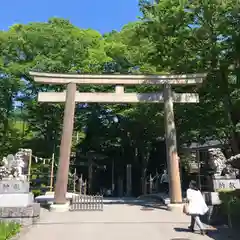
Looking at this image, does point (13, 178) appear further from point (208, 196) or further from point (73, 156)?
point (73, 156)

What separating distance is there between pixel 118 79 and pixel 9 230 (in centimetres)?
958

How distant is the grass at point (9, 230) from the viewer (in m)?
7.83

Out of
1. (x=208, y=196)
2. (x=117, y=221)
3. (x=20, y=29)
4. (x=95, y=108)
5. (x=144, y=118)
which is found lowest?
(x=117, y=221)

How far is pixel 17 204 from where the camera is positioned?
36.1 feet

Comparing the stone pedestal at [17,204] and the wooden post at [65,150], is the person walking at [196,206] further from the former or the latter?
the wooden post at [65,150]

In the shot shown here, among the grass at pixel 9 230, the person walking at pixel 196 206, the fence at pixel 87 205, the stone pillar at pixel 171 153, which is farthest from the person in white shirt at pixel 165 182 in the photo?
the grass at pixel 9 230

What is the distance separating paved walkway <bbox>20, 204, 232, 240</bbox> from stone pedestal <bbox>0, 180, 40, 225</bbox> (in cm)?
44

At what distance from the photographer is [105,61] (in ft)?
81.1

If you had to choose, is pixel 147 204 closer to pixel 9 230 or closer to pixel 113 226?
pixel 113 226

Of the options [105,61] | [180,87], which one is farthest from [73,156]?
[180,87]

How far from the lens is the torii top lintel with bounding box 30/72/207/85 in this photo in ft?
51.1

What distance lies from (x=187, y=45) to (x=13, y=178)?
34.8ft

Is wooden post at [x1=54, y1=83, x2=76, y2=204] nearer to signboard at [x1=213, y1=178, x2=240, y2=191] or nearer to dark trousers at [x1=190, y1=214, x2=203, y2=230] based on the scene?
signboard at [x1=213, y1=178, x2=240, y2=191]

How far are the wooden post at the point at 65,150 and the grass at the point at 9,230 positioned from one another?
459 cm
